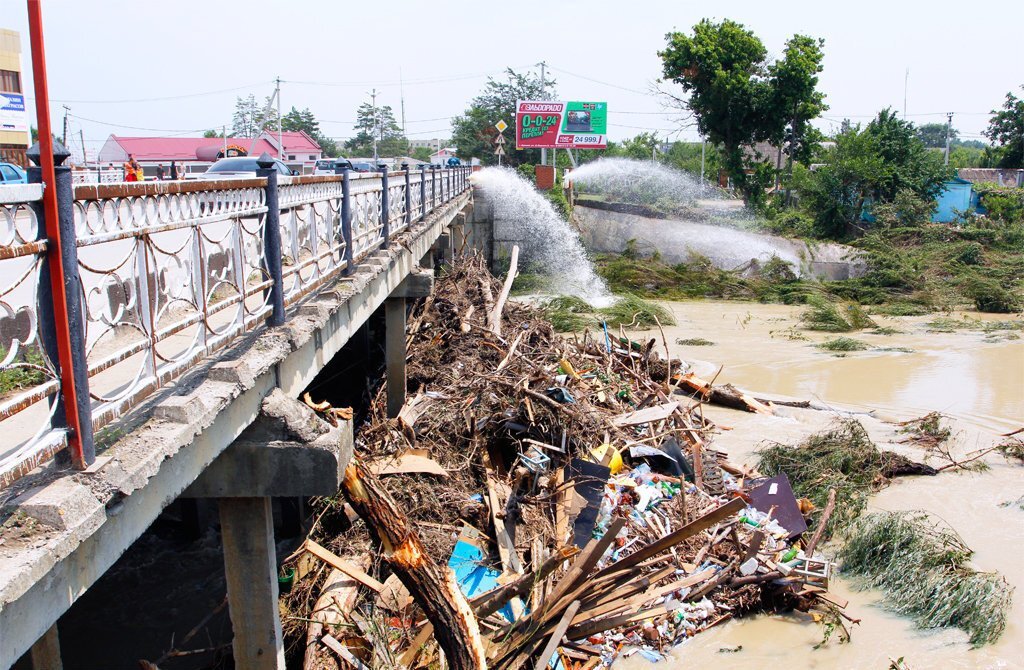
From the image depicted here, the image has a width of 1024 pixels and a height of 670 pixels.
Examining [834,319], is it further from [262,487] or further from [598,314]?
[262,487]

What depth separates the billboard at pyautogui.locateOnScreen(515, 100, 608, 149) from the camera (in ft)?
125

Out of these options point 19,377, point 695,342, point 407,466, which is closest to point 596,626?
point 407,466

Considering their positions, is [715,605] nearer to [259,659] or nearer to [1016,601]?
[1016,601]

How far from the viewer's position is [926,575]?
7512mm

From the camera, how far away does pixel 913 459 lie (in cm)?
1095

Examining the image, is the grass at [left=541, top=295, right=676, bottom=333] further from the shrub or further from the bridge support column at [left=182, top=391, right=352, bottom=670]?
the bridge support column at [left=182, top=391, right=352, bottom=670]

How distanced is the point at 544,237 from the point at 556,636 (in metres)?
21.3

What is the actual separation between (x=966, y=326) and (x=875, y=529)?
14.8 metres

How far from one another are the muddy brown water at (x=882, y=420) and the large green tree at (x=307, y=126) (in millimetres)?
65784

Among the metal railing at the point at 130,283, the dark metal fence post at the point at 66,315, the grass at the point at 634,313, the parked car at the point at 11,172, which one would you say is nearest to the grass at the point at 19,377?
the metal railing at the point at 130,283

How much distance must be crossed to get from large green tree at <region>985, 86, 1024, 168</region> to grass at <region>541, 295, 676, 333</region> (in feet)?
107

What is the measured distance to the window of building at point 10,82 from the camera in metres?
2.74

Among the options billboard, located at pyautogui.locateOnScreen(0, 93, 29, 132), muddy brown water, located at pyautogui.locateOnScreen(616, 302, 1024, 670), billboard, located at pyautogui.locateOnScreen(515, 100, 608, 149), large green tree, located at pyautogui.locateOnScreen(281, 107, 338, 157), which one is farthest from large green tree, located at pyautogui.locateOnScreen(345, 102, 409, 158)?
billboard, located at pyautogui.locateOnScreen(0, 93, 29, 132)

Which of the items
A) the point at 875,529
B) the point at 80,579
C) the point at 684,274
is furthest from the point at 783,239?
the point at 80,579
